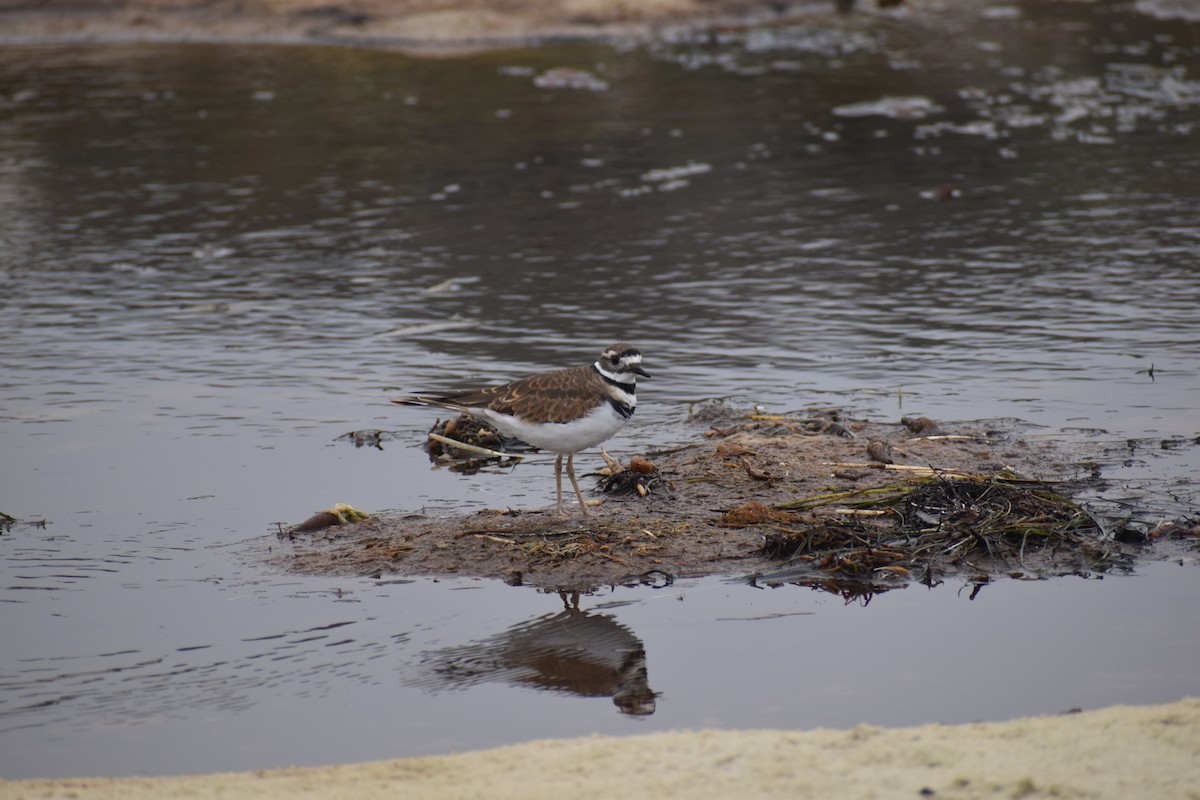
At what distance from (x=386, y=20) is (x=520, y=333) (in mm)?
21035

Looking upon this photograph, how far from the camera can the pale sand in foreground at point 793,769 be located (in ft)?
17.6

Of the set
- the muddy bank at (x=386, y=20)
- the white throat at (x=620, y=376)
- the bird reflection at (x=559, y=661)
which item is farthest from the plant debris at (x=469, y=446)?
the muddy bank at (x=386, y=20)

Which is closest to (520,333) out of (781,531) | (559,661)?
(781,531)

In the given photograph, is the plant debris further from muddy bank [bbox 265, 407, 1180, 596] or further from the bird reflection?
the bird reflection

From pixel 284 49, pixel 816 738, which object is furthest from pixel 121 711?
pixel 284 49

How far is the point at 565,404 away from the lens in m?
8.36

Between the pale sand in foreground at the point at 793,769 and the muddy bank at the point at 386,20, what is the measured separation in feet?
86.3

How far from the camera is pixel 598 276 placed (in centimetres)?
1470

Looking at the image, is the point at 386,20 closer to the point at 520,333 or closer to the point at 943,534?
the point at 520,333

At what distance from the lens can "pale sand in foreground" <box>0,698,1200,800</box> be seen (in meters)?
5.38

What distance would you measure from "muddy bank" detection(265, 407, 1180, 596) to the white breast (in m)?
0.45

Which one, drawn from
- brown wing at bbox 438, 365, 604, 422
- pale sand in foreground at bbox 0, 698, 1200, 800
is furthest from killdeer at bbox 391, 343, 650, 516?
pale sand in foreground at bbox 0, 698, 1200, 800

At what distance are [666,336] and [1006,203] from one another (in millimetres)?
6082

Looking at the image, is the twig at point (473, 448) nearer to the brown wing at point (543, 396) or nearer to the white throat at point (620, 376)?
the brown wing at point (543, 396)
